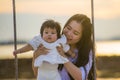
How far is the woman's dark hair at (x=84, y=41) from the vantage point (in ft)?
8.20

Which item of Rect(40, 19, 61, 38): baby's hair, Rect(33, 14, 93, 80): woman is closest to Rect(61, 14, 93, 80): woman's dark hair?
Rect(33, 14, 93, 80): woman

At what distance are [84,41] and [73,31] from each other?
3.7 inches

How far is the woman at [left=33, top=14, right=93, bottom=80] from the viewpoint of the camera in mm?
2436

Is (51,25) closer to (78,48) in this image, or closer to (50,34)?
Answer: (50,34)

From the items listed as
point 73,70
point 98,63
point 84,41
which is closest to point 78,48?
point 84,41

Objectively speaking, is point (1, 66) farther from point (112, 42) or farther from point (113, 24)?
point (113, 24)

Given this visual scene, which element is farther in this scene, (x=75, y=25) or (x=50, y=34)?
(x=75, y=25)

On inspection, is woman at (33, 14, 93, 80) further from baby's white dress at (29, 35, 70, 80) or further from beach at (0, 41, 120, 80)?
beach at (0, 41, 120, 80)

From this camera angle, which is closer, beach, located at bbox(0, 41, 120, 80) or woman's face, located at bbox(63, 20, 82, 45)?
woman's face, located at bbox(63, 20, 82, 45)

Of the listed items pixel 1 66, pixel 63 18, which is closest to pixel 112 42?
pixel 1 66

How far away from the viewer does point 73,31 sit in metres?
2.46

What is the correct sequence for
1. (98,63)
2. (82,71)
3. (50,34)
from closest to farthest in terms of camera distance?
(50,34), (82,71), (98,63)

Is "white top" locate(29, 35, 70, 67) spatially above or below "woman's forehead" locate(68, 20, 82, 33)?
below

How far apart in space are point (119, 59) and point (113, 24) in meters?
3.11
